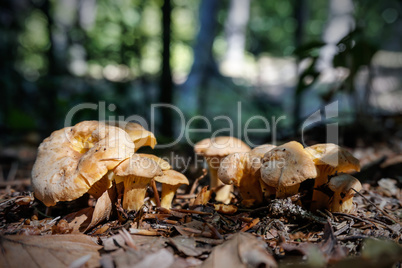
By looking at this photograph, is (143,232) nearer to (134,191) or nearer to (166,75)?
(134,191)

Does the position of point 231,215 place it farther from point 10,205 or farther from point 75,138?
point 10,205

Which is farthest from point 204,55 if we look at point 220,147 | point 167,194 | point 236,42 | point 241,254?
point 236,42

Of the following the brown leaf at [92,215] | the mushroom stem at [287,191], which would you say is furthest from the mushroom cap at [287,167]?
the brown leaf at [92,215]

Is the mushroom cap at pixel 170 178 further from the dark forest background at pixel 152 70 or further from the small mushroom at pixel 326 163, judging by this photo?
the dark forest background at pixel 152 70

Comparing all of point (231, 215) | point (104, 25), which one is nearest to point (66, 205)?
point (231, 215)

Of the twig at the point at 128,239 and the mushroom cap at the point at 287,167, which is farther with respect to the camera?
the mushroom cap at the point at 287,167

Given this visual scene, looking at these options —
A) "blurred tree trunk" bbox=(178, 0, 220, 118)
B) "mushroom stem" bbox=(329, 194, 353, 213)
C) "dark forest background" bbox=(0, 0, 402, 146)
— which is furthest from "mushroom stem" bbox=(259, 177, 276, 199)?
"blurred tree trunk" bbox=(178, 0, 220, 118)

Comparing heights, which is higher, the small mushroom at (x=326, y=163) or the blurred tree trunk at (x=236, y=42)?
the blurred tree trunk at (x=236, y=42)

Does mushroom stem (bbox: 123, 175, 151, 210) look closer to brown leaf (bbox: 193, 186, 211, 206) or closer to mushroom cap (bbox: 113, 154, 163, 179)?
mushroom cap (bbox: 113, 154, 163, 179)
